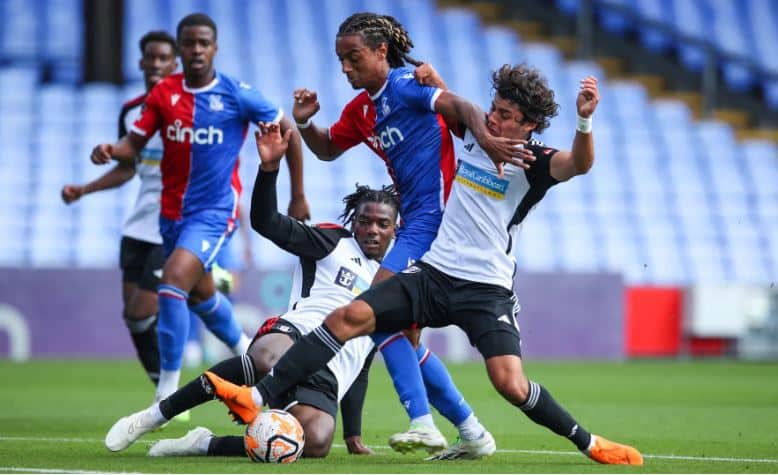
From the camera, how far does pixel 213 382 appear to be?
582 cm

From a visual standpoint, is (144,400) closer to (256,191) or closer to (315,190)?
(256,191)

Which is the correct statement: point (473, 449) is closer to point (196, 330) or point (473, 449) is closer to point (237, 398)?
point (237, 398)

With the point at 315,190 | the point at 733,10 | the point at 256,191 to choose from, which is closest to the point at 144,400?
the point at 256,191

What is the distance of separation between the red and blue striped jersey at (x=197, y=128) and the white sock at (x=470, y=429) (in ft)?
8.55

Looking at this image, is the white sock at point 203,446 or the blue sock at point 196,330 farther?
the blue sock at point 196,330

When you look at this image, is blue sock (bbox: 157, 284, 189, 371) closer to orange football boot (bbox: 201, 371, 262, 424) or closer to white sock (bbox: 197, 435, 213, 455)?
white sock (bbox: 197, 435, 213, 455)

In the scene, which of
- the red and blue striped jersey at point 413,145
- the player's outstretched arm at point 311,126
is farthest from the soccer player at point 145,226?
the red and blue striped jersey at point 413,145

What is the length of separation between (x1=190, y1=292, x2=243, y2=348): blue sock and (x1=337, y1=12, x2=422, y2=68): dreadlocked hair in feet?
8.43

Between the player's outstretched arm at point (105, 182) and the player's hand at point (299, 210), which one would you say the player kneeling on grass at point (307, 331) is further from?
the player's outstretched arm at point (105, 182)

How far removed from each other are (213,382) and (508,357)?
1287mm

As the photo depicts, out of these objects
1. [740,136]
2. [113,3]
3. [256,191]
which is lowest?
[256,191]

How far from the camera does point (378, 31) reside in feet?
22.1

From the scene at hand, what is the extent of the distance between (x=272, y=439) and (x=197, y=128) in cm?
293

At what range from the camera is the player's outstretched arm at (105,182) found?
30.1 ft
